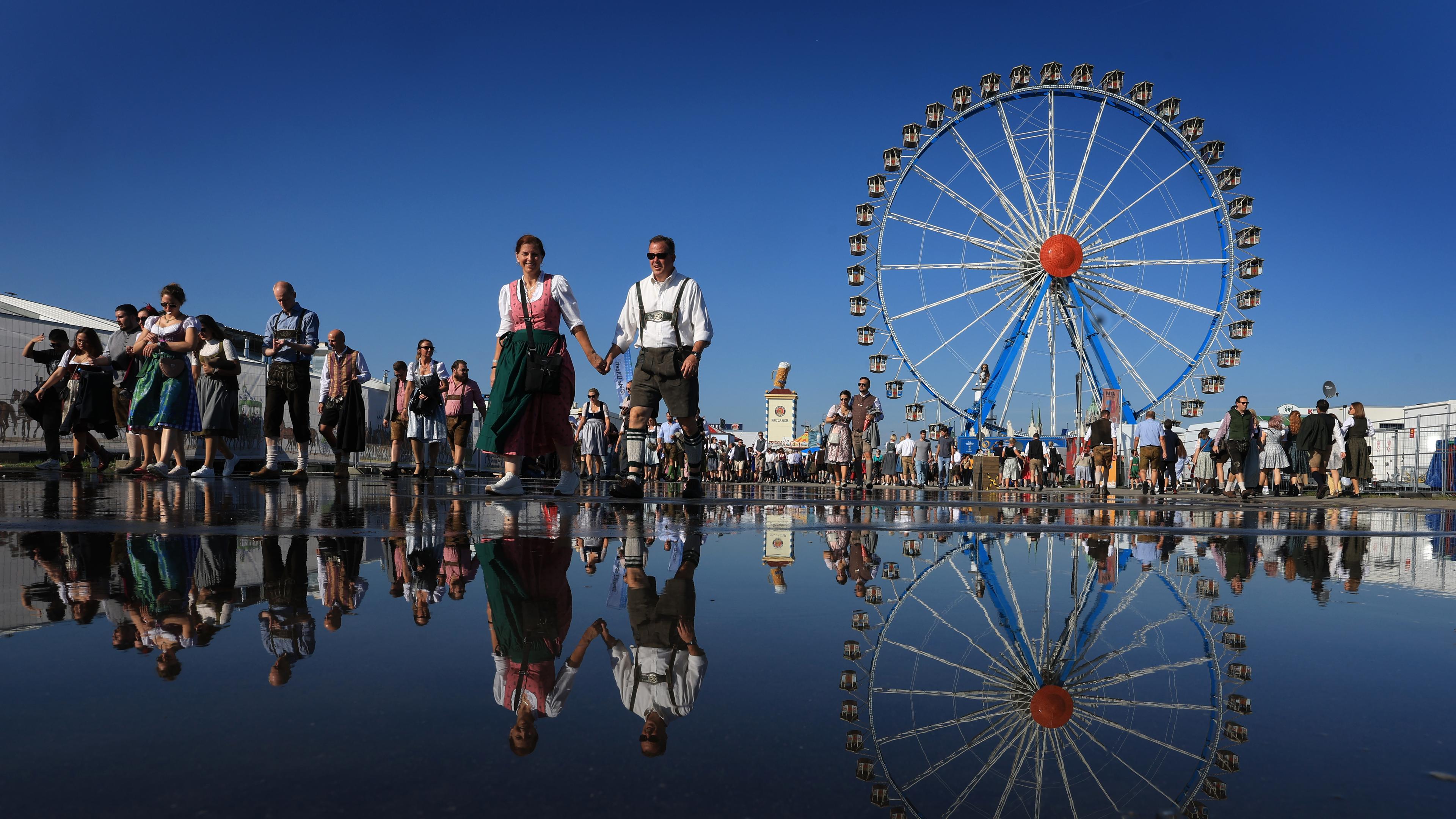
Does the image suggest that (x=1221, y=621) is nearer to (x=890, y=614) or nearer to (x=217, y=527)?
(x=890, y=614)

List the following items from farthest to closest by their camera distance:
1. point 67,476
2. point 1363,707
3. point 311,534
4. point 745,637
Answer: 1. point 67,476
2. point 311,534
3. point 745,637
4. point 1363,707

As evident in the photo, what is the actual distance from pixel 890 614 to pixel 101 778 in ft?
4.93

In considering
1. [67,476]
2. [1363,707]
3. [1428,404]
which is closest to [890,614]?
[1363,707]

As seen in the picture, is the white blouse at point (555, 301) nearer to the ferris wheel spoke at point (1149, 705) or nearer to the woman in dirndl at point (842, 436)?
the ferris wheel spoke at point (1149, 705)

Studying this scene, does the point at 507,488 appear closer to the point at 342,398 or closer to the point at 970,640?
the point at 342,398

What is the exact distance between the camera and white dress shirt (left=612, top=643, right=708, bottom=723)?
4.04 ft

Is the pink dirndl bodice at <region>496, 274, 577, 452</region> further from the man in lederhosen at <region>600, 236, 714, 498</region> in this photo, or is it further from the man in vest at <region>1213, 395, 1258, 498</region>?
the man in vest at <region>1213, 395, 1258, 498</region>

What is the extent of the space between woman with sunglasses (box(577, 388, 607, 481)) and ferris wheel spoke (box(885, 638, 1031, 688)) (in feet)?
48.2

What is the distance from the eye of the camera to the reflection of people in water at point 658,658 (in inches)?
47.4

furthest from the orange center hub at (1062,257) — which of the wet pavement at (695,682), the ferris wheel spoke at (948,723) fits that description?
the ferris wheel spoke at (948,723)

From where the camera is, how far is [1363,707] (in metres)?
1.33

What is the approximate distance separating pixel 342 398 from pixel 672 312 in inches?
189

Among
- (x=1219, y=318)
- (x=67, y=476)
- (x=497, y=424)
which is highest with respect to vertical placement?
(x=1219, y=318)

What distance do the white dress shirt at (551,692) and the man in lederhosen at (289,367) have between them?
7.39m
